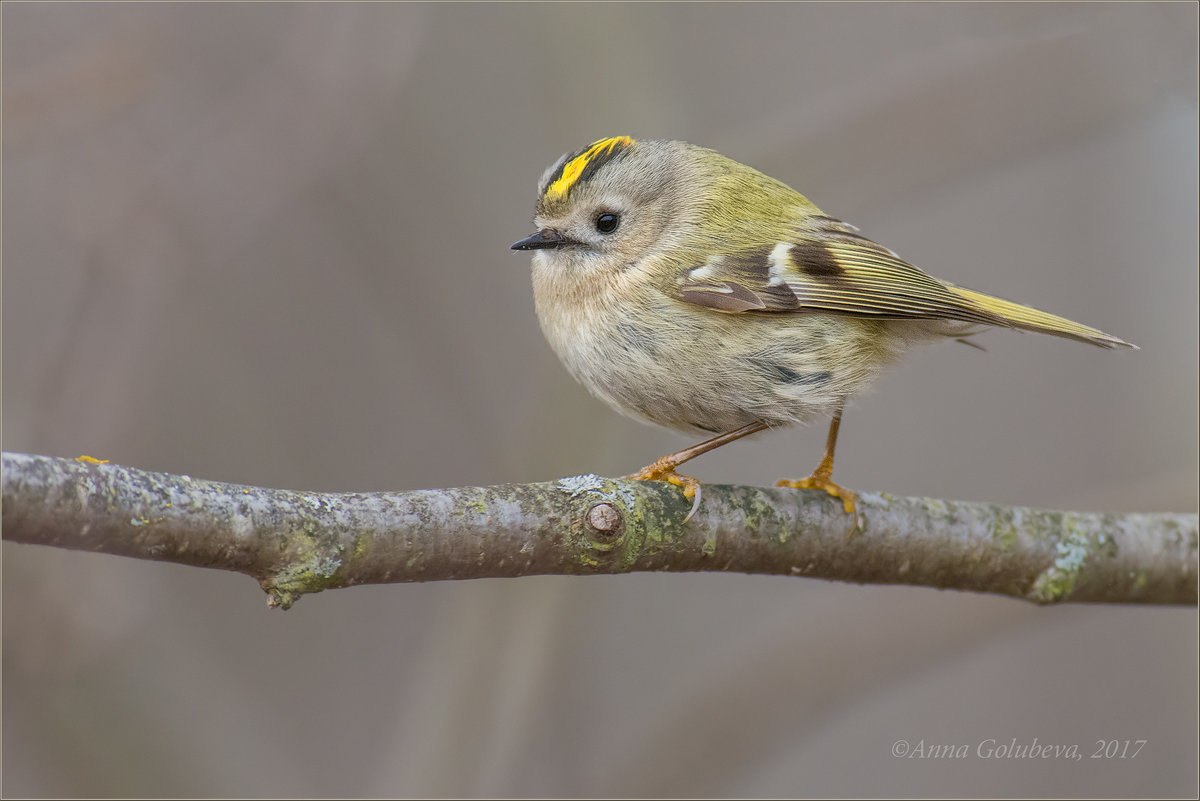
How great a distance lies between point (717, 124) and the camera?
411 centimetres

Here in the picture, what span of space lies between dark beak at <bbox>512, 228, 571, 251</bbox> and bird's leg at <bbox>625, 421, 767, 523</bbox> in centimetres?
58

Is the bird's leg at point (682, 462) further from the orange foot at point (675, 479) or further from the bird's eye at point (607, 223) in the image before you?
the bird's eye at point (607, 223)

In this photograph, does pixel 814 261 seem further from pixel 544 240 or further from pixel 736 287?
pixel 544 240

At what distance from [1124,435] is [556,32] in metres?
2.35

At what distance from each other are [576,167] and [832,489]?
944 millimetres

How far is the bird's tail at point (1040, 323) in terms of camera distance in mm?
2283

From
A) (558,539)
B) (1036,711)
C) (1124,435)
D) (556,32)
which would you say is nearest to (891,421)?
(1124,435)

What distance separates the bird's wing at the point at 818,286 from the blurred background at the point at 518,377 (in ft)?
0.83

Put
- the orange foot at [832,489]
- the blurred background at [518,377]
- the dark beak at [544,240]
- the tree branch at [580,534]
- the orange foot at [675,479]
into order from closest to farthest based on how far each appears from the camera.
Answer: the tree branch at [580,534] → the orange foot at [675,479] → the orange foot at [832,489] → the dark beak at [544,240] → the blurred background at [518,377]

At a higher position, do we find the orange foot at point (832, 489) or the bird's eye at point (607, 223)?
the bird's eye at point (607, 223)

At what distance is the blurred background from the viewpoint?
272 cm

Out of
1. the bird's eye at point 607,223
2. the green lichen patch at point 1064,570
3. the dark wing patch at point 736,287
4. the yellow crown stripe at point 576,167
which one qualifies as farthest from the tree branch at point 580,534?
the yellow crown stripe at point 576,167

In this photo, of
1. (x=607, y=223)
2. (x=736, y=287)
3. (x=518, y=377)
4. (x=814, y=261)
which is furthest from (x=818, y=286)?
(x=518, y=377)

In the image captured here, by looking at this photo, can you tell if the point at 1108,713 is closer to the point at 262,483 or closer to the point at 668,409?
the point at 668,409
